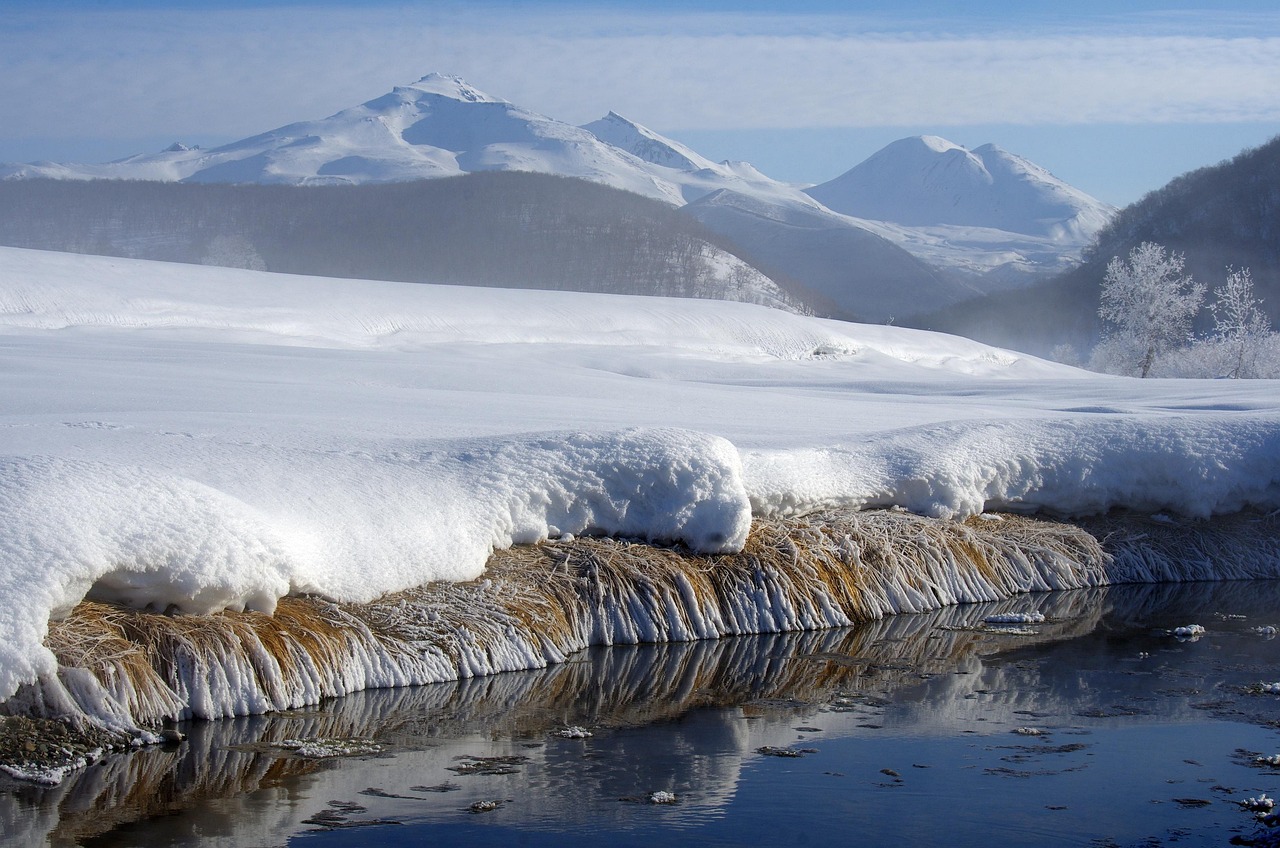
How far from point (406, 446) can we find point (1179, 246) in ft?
290

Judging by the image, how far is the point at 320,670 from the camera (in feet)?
17.6

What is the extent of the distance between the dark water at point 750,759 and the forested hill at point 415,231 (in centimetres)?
7349

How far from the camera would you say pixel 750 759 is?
4.94m

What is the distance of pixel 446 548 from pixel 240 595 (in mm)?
1160

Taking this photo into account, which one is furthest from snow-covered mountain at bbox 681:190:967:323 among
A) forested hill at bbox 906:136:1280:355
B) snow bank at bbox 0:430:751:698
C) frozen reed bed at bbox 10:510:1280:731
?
snow bank at bbox 0:430:751:698

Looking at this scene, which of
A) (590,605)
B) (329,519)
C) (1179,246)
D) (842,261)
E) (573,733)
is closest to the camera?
(573,733)

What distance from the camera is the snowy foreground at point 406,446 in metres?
4.95

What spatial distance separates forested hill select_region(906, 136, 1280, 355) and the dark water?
250 feet

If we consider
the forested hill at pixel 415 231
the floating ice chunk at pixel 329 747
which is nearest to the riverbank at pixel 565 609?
the floating ice chunk at pixel 329 747

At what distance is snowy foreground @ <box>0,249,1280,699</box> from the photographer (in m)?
4.95

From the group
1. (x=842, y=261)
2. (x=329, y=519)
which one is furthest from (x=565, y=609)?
(x=842, y=261)

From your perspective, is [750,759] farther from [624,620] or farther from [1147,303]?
[1147,303]

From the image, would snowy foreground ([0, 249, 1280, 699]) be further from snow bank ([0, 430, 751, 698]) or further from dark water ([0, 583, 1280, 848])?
dark water ([0, 583, 1280, 848])

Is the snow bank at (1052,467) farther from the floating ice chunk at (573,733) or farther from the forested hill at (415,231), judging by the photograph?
the forested hill at (415,231)
